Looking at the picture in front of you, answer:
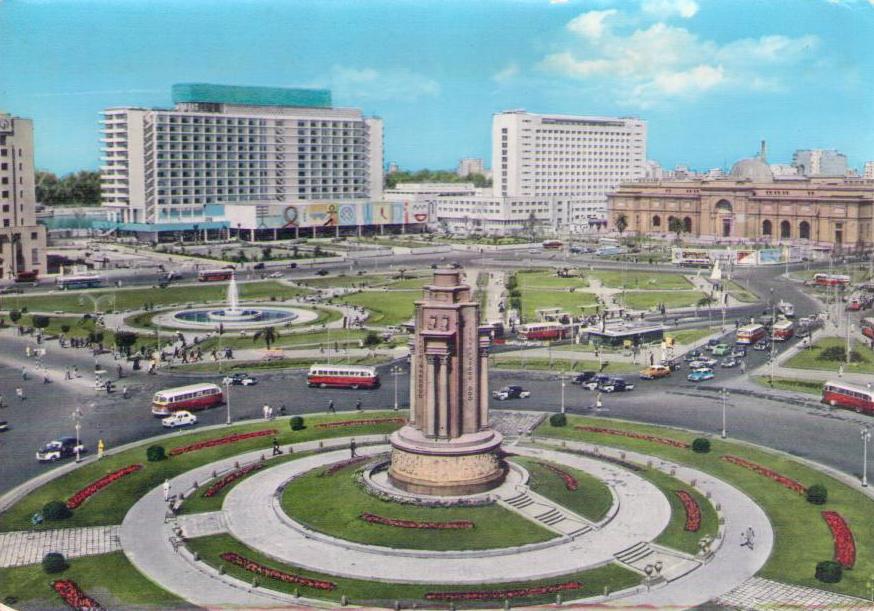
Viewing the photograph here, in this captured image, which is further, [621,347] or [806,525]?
[621,347]

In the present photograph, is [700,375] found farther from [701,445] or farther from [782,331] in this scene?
[701,445]

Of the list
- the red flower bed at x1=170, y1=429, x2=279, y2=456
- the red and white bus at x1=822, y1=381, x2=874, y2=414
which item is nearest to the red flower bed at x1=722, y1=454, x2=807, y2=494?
the red and white bus at x1=822, y1=381, x2=874, y2=414

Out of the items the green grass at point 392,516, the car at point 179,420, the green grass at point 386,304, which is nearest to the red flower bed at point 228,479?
the green grass at point 392,516

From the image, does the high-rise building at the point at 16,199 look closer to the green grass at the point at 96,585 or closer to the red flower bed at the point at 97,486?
the red flower bed at the point at 97,486

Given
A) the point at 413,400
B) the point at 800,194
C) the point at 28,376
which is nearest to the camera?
the point at 413,400

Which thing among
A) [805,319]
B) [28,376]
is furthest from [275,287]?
[805,319]

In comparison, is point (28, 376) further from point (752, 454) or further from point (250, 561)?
point (752, 454)

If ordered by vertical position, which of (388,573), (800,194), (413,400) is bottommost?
(388,573)
